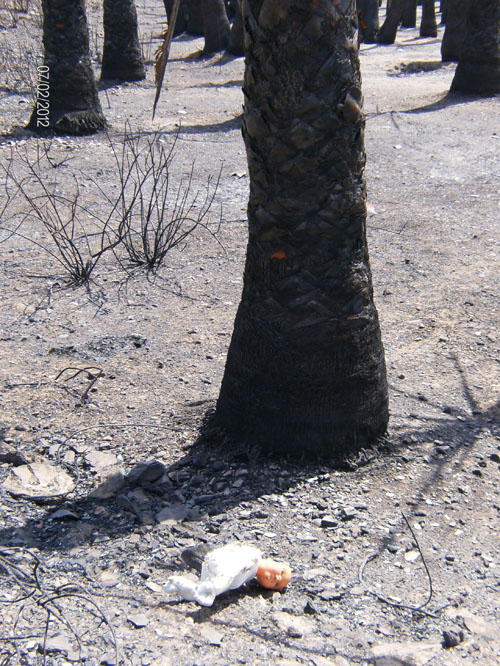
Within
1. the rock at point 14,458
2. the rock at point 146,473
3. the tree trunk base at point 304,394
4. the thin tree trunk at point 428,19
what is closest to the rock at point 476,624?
the tree trunk base at point 304,394

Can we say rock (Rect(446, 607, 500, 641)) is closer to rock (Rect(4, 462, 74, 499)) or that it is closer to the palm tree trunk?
rock (Rect(4, 462, 74, 499))

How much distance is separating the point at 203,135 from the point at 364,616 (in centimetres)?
773

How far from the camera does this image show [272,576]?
8.69 ft

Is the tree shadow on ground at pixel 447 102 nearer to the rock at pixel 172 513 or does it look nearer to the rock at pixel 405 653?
the rock at pixel 172 513

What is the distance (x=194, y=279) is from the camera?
18.2 feet

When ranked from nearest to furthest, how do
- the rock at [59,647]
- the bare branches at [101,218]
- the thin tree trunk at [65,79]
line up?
1. the rock at [59,647]
2. the bare branches at [101,218]
3. the thin tree trunk at [65,79]

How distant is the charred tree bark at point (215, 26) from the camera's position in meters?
16.3

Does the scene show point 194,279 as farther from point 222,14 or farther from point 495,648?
point 222,14

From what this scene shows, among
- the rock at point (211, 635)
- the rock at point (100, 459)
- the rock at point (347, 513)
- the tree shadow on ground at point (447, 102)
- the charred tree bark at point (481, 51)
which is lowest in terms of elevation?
the rock at point (100, 459)

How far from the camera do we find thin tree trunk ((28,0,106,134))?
9.04 meters

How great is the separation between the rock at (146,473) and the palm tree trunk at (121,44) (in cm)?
1077

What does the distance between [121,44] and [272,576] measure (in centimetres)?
1181

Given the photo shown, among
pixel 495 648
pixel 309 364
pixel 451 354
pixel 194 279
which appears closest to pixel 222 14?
pixel 194 279

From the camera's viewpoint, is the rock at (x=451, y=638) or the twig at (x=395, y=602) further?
the twig at (x=395, y=602)
